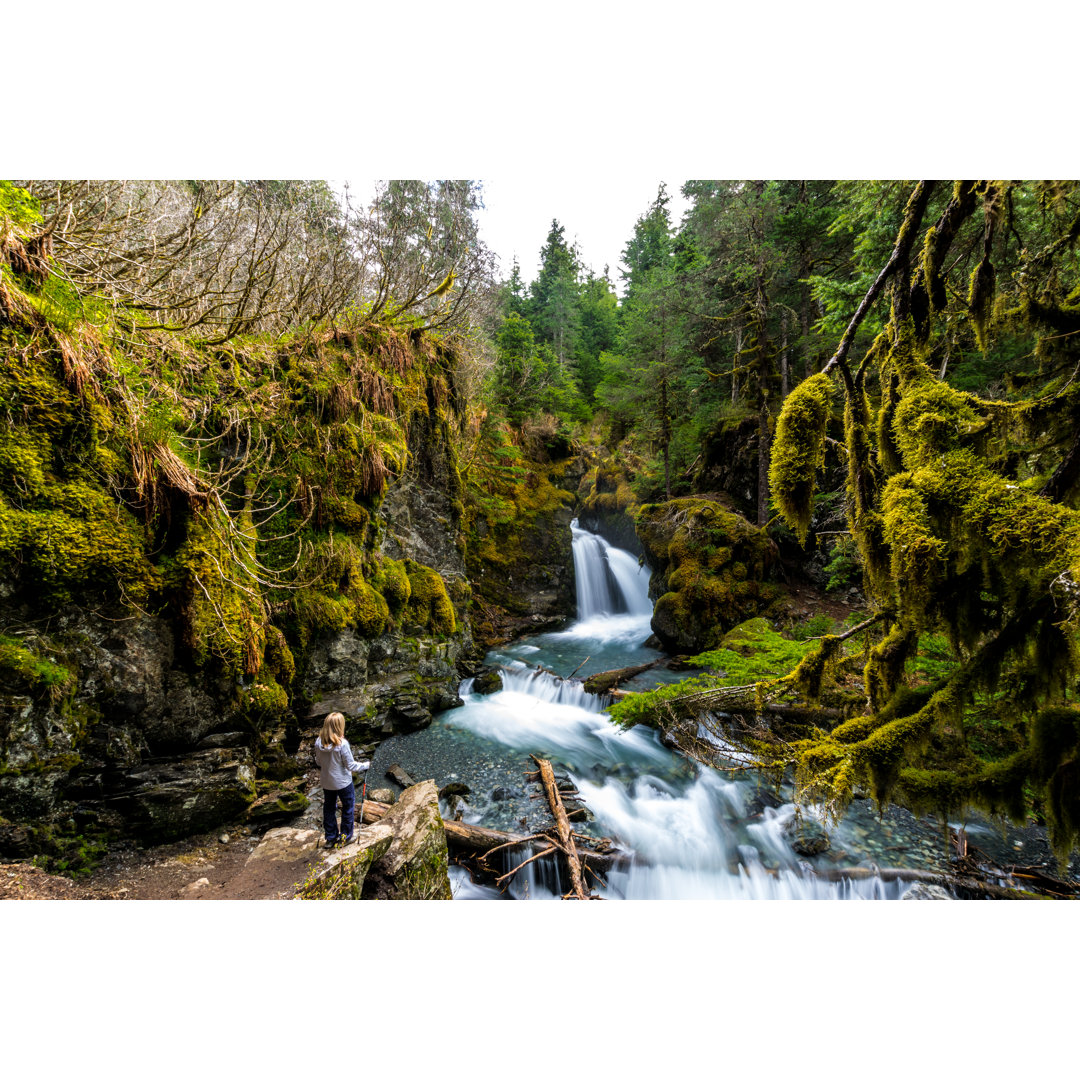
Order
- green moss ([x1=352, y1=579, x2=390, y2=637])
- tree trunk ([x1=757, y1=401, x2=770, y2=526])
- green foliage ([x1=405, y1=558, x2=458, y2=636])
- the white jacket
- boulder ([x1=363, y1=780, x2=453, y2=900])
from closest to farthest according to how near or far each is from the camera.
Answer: boulder ([x1=363, y1=780, x2=453, y2=900]) < the white jacket < green moss ([x1=352, y1=579, x2=390, y2=637]) < green foliage ([x1=405, y1=558, x2=458, y2=636]) < tree trunk ([x1=757, y1=401, x2=770, y2=526])

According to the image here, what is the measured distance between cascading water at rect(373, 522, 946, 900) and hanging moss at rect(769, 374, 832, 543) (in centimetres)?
296

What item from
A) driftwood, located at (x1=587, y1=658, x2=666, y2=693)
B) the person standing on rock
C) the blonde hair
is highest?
the blonde hair

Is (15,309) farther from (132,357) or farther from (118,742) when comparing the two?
(118,742)

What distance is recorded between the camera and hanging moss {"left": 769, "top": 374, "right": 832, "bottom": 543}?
78.2 inches

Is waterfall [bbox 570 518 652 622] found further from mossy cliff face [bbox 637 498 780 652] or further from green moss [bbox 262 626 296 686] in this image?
green moss [bbox 262 626 296 686]

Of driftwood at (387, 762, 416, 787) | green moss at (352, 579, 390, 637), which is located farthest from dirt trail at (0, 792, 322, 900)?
green moss at (352, 579, 390, 637)

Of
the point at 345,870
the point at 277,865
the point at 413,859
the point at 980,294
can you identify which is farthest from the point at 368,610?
the point at 980,294

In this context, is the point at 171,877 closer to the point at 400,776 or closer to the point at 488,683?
the point at 400,776

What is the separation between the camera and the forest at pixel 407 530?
1944 mm

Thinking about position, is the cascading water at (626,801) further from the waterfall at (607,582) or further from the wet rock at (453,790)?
the waterfall at (607,582)

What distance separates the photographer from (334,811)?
3.50 metres

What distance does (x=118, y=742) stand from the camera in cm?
349

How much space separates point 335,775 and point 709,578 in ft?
27.1

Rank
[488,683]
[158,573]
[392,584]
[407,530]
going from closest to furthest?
[158,573], [392,584], [488,683], [407,530]
